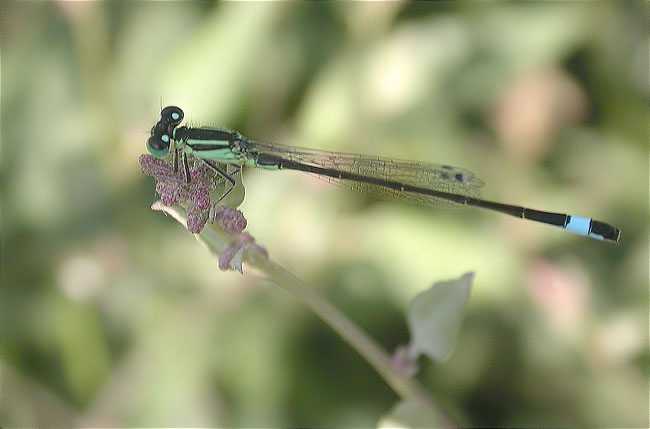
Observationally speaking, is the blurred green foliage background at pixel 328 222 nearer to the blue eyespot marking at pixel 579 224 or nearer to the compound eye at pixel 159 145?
the blue eyespot marking at pixel 579 224

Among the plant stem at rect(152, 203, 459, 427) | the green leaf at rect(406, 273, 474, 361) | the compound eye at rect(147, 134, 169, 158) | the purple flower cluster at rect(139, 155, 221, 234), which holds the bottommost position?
the plant stem at rect(152, 203, 459, 427)

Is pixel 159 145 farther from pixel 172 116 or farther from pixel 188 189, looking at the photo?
pixel 188 189

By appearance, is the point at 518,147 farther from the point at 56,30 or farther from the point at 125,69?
the point at 56,30

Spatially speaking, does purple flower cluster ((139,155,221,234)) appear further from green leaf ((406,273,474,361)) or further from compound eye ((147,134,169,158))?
green leaf ((406,273,474,361))

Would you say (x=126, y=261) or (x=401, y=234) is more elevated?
(x=401, y=234)

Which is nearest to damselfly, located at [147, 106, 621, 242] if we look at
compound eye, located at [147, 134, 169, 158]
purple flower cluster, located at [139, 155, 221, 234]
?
compound eye, located at [147, 134, 169, 158]

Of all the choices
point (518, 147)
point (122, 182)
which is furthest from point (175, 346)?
point (518, 147)

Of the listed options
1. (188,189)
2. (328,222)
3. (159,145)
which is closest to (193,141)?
(159,145)

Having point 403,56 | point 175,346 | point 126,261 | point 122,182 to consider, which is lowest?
point 175,346
